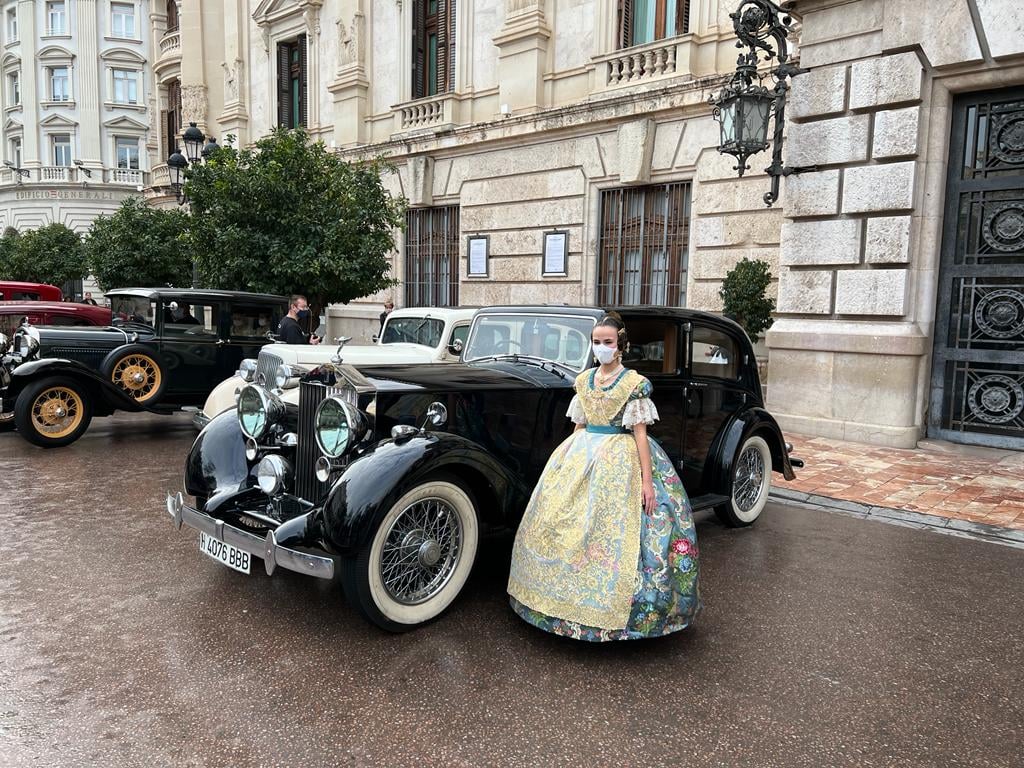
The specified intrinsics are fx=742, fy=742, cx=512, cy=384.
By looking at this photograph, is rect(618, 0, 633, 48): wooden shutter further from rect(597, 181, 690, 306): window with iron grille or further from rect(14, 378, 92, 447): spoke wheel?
rect(14, 378, 92, 447): spoke wheel

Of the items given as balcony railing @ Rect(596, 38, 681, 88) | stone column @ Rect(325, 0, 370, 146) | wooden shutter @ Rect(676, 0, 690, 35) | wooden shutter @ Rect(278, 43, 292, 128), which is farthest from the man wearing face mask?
wooden shutter @ Rect(278, 43, 292, 128)

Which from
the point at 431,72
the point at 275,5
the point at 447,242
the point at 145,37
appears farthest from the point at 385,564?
the point at 145,37

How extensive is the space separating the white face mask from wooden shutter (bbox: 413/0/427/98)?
15845 mm

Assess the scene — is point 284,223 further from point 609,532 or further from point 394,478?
point 609,532

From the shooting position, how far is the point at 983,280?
869 centimetres

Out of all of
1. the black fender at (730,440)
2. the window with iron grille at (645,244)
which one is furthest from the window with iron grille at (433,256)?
the black fender at (730,440)

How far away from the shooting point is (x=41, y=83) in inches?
1612

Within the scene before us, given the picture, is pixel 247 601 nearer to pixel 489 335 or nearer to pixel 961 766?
pixel 489 335

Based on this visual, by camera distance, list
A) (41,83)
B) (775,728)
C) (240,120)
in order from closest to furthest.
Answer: (775,728) → (240,120) → (41,83)

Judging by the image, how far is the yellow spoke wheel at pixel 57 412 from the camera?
8133 millimetres

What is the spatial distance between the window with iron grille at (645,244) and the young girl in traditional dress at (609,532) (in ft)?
31.7

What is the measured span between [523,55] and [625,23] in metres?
2.14

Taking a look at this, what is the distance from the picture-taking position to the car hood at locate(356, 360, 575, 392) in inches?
161

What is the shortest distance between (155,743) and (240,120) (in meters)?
23.1
